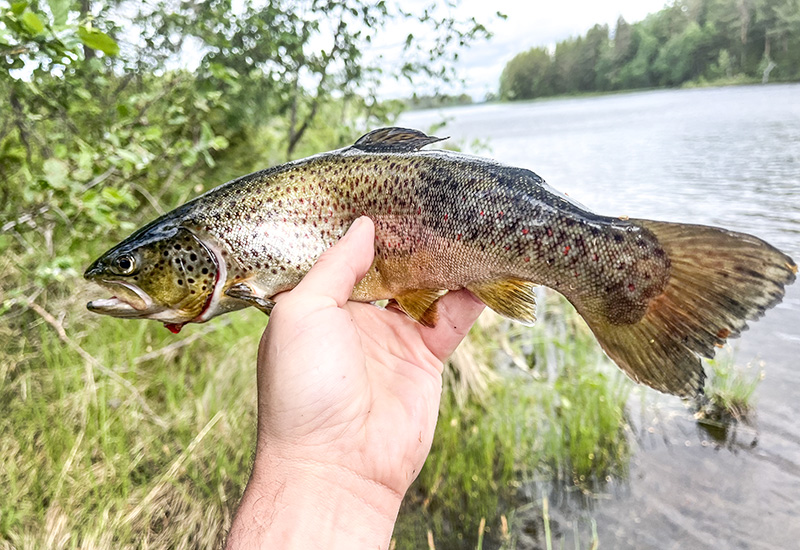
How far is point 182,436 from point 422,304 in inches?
108

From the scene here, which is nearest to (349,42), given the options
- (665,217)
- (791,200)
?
(665,217)

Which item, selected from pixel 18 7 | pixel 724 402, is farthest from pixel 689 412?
pixel 18 7

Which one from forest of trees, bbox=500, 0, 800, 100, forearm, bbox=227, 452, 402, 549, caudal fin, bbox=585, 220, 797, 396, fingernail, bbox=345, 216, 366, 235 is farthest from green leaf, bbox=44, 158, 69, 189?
forest of trees, bbox=500, 0, 800, 100

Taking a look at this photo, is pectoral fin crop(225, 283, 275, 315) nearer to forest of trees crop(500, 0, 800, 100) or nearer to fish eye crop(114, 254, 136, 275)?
fish eye crop(114, 254, 136, 275)

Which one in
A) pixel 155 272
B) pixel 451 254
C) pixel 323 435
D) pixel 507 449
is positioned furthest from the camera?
pixel 507 449

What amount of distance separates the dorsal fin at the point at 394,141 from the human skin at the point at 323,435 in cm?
40

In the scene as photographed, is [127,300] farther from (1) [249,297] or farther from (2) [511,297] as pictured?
(2) [511,297]

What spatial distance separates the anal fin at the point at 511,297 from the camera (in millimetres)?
2533

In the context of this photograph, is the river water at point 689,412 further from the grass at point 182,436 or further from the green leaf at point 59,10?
the green leaf at point 59,10

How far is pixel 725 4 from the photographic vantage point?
55.2 metres

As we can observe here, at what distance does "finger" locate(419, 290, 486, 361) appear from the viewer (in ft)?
10.2

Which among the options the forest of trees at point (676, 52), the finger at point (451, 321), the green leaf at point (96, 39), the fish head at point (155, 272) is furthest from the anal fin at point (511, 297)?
the forest of trees at point (676, 52)

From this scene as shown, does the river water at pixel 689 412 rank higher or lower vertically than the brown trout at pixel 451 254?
lower

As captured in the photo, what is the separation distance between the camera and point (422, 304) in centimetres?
280
